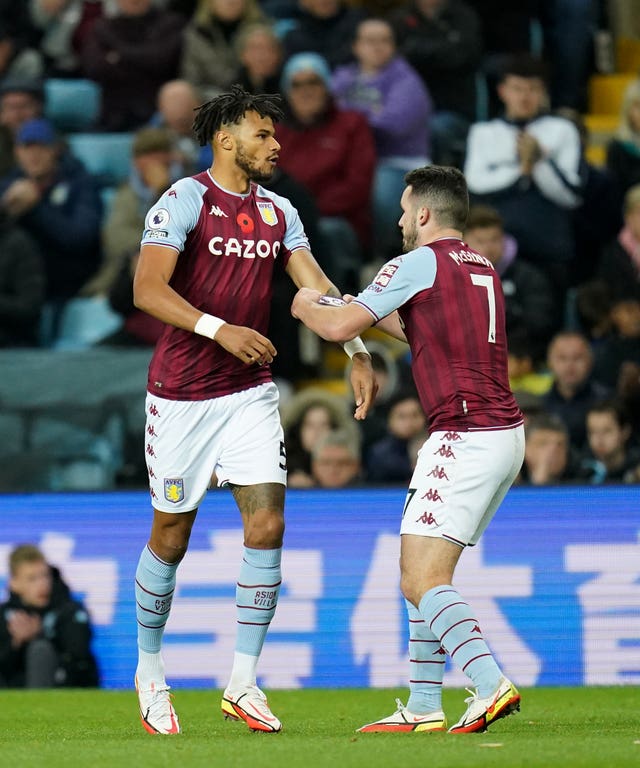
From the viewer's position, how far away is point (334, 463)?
37.3ft

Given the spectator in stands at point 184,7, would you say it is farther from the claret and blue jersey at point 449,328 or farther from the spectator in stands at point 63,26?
the claret and blue jersey at point 449,328

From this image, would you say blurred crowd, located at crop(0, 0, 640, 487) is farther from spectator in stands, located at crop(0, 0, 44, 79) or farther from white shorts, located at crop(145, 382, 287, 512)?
white shorts, located at crop(145, 382, 287, 512)

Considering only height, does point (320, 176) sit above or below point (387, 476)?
above

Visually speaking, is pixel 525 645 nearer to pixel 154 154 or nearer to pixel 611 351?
pixel 611 351

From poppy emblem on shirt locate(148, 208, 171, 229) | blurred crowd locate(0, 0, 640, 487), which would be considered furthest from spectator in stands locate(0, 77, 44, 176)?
poppy emblem on shirt locate(148, 208, 171, 229)

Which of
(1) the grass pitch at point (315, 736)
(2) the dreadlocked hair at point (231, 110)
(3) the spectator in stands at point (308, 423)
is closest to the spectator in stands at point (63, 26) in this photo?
(3) the spectator in stands at point (308, 423)

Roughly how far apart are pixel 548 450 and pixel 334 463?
1405 millimetres

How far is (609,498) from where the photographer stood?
1030 centimetres

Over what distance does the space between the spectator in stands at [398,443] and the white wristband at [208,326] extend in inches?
176

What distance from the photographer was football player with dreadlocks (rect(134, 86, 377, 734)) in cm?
739

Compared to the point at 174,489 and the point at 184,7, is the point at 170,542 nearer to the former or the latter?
the point at 174,489

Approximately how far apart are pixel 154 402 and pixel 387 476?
4094 millimetres

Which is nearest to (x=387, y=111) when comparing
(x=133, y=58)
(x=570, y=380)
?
(x=133, y=58)

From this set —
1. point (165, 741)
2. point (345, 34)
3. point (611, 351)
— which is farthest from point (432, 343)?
point (345, 34)
